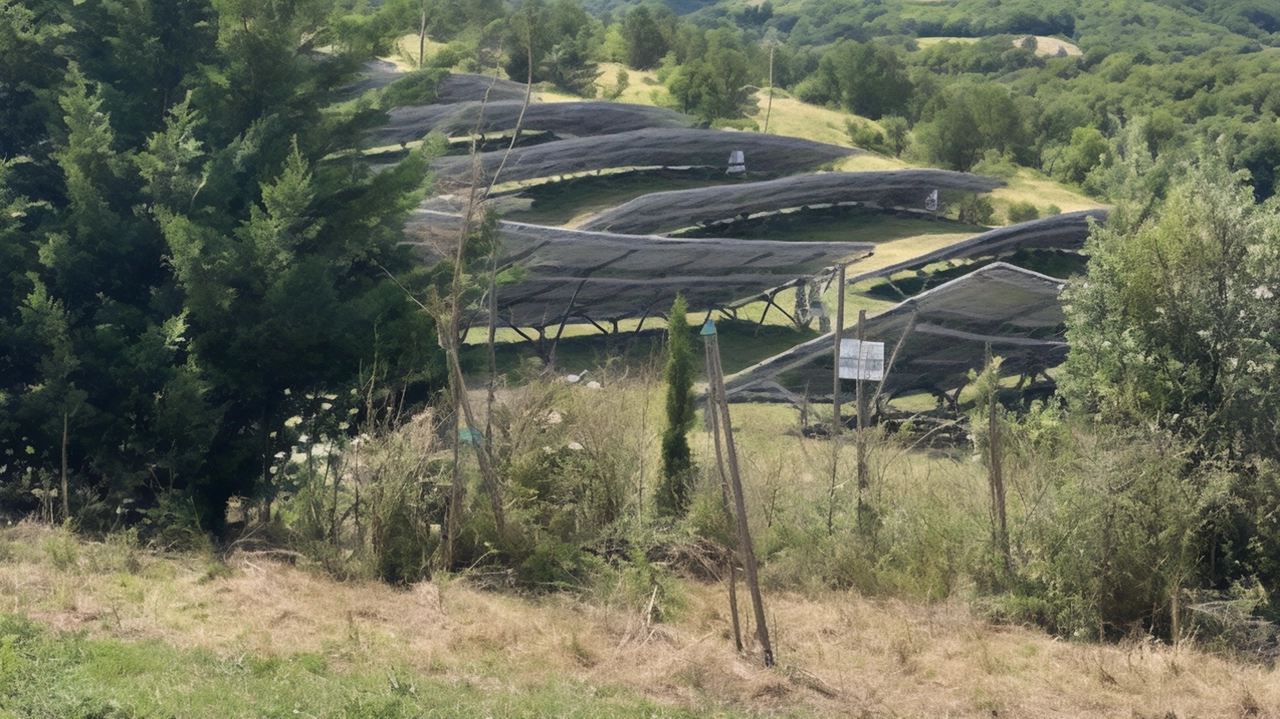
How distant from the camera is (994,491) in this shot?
12320mm

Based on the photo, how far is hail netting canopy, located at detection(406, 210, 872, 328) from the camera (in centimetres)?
2659

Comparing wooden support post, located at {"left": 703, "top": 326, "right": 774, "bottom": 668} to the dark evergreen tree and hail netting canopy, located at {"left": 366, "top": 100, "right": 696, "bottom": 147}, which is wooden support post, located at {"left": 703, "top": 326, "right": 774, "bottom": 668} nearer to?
the dark evergreen tree

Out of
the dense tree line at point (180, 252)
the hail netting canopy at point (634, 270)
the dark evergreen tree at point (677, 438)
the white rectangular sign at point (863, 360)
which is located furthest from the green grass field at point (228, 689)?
the hail netting canopy at point (634, 270)

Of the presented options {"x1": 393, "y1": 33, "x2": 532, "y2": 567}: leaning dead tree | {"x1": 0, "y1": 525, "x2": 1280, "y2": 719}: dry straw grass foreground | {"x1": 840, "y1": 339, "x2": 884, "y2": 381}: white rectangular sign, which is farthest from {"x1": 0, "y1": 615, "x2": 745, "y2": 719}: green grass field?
{"x1": 840, "y1": 339, "x2": 884, "y2": 381}: white rectangular sign

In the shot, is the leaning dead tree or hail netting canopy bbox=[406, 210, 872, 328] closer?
the leaning dead tree

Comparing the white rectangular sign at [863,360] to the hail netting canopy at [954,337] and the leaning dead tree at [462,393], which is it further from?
the hail netting canopy at [954,337]

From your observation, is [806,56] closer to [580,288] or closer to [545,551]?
[580,288]

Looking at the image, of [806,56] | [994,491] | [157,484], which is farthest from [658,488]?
[806,56]

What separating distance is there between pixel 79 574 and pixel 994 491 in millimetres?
8821

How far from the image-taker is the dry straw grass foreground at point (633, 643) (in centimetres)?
970

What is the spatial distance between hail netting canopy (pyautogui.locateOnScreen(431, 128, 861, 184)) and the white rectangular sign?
49.0 ft

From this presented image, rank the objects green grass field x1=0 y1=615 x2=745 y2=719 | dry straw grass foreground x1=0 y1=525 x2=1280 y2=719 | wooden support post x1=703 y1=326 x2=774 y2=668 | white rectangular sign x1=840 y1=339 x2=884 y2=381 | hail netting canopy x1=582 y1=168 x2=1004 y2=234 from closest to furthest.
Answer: green grass field x1=0 y1=615 x2=745 y2=719 → wooden support post x1=703 y1=326 x2=774 y2=668 → dry straw grass foreground x1=0 y1=525 x2=1280 y2=719 → white rectangular sign x1=840 y1=339 x2=884 y2=381 → hail netting canopy x1=582 y1=168 x2=1004 y2=234

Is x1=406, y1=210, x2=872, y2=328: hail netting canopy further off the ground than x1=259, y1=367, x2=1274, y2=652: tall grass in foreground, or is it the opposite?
x1=406, y1=210, x2=872, y2=328: hail netting canopy

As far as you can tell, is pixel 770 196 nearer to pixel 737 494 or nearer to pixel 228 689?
pixel 737 494
